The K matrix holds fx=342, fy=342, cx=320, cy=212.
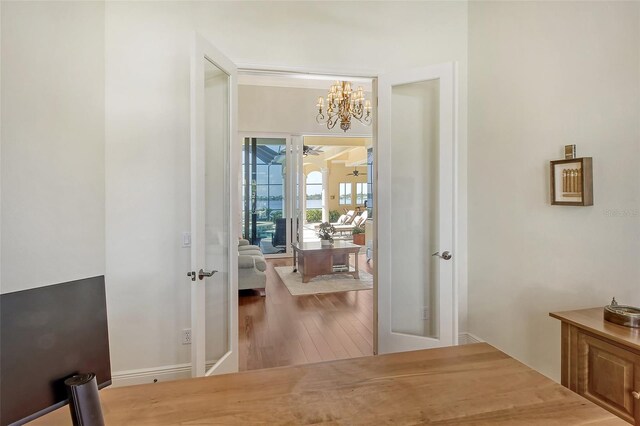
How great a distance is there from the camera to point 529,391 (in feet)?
3.54

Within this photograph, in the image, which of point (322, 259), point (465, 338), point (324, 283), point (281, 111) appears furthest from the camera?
point (281, 111)

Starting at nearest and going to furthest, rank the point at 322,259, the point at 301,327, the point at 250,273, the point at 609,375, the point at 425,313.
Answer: the point at 609,375
the point at 425,313
the point at 301,327
the point at 250,273
the point at 322,259

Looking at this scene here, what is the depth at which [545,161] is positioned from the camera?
2.32 metres

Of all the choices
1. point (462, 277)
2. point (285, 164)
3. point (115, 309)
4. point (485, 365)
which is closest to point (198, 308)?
point (115, 309)

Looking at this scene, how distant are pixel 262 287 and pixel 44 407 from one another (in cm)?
414

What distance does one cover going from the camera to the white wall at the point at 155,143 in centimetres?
244

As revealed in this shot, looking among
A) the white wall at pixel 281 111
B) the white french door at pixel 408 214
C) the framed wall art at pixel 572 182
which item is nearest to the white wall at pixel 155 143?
the white french door at pixel 408 214

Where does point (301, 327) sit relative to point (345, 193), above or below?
below

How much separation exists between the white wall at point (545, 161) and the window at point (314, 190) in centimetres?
1189

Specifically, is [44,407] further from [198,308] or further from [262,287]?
[262,287]

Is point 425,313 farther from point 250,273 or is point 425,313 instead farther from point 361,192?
point 361,192

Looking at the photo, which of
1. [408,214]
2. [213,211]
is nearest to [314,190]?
[408,214]

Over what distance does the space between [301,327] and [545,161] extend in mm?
2678

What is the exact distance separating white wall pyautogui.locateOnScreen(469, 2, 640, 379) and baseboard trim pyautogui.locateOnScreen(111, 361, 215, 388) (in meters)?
2.46
